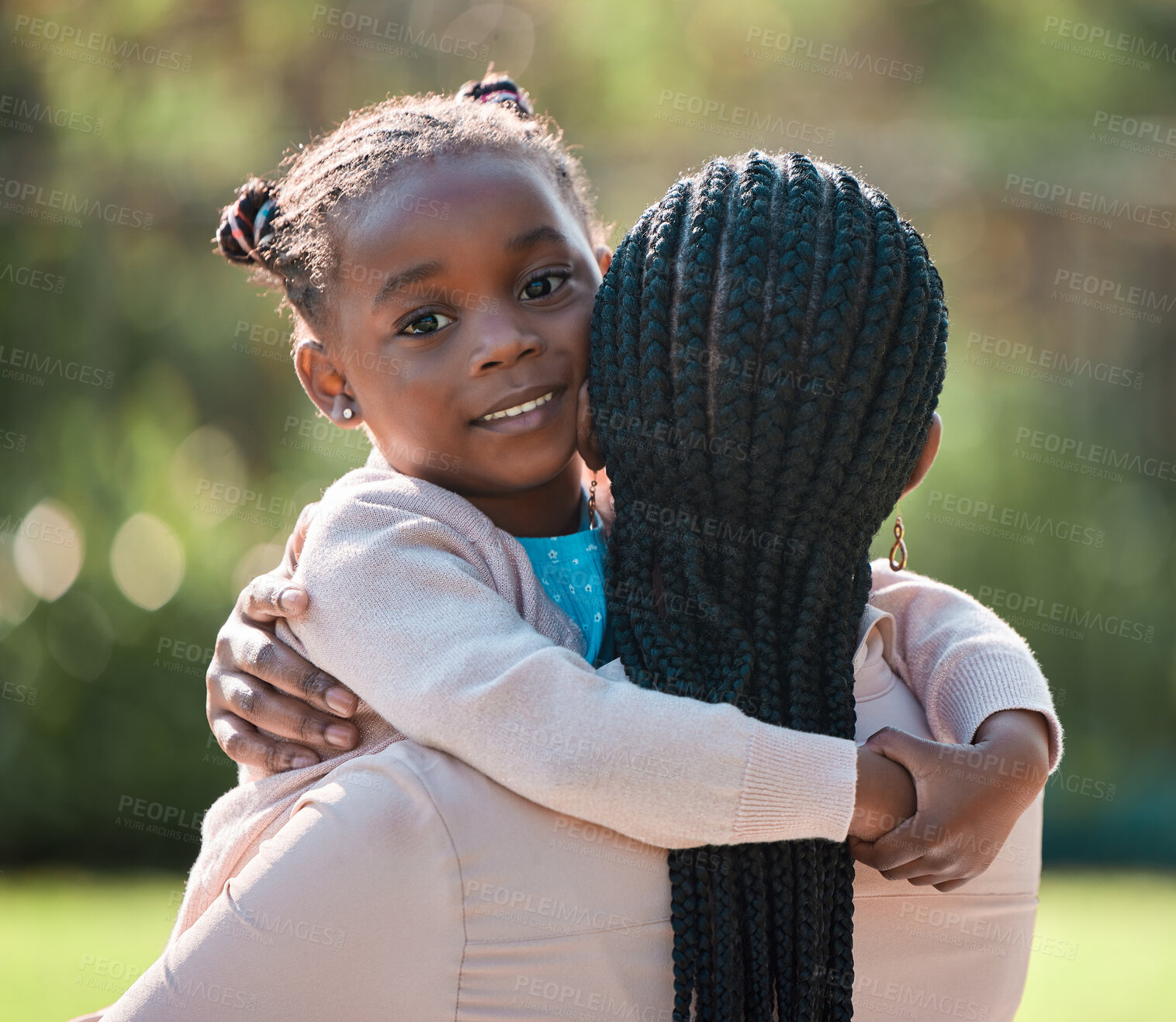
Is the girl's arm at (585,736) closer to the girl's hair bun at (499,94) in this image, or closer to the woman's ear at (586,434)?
the woman's ear at (586,434)

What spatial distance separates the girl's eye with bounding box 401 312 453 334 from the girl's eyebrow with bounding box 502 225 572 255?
5.9 inches

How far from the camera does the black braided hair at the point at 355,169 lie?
1.92 metres

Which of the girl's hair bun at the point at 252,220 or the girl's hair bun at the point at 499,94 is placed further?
the girl's hair bun at the point at 499,94

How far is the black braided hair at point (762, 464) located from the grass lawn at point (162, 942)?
143 inches

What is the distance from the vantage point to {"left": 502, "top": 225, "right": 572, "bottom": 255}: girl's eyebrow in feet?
6.08

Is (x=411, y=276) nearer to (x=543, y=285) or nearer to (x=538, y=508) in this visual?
(x=543, y=285)

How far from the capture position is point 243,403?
863 centimetres

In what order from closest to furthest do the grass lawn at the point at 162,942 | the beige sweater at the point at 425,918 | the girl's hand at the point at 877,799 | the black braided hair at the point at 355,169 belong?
the beige sweater at the point at 425,918, the girl's hand at the point at 877,799, the black braided hair at the point at 355,169, the grass lawn at the point at 162,942

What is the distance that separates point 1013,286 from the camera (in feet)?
29.1

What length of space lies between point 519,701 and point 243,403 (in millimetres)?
7768

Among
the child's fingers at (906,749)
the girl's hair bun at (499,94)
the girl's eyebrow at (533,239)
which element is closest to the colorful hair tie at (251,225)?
the girl's hair bun at (499,94)

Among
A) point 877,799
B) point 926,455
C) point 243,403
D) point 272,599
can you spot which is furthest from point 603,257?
point 243,403

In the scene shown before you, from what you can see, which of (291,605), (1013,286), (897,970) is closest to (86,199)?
(1013,286)

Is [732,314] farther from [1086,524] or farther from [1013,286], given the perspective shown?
[1013,286]
